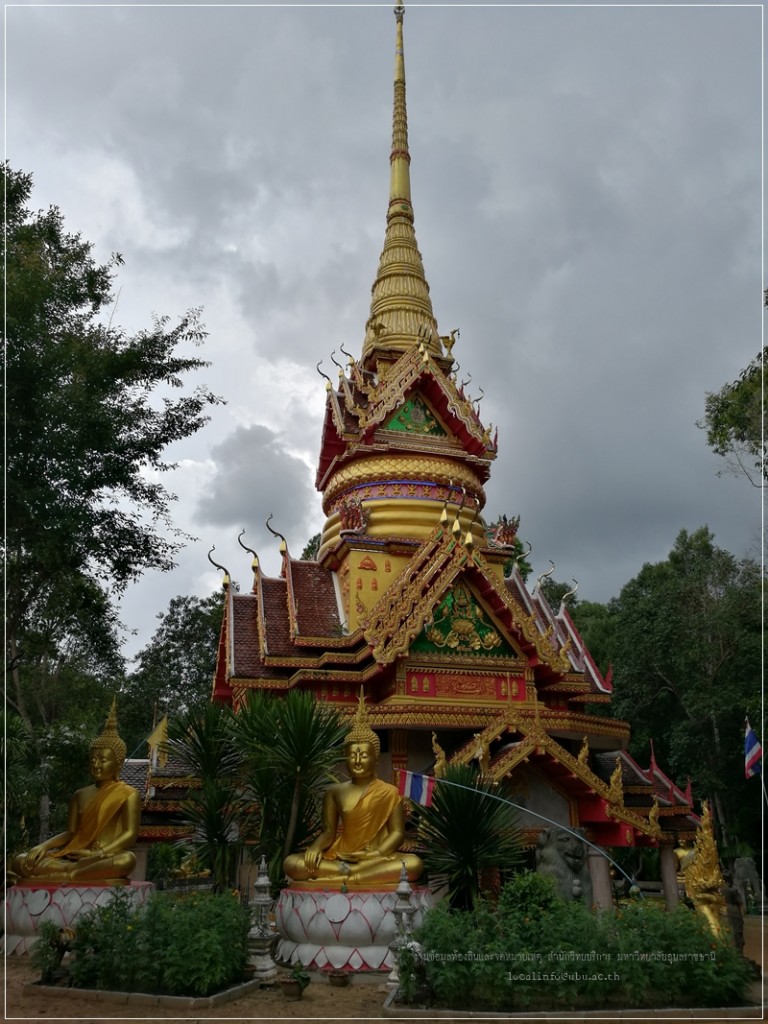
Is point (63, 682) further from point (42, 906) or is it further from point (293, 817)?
point (293, 817)

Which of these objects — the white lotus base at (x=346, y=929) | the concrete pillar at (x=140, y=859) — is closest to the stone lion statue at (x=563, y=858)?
the white lotus base at (x=346, y=929)

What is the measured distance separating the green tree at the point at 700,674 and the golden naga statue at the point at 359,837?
65.3 feet

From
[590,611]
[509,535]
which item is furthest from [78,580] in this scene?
[590,611]

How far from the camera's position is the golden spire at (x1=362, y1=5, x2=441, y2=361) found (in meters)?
22.2

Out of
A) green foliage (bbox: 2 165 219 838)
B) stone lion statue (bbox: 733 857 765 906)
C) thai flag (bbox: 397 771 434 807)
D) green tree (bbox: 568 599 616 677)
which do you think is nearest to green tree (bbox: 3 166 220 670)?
green foliage (bbox: 2 165 219 838)

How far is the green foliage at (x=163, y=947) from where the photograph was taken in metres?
7.24

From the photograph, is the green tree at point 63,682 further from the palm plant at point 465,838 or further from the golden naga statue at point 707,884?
the golden naga statue at point 707,884

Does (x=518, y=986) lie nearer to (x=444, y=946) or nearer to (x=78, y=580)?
(x=444, y=946)

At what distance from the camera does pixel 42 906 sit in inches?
392

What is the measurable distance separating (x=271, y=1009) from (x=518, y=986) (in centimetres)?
215

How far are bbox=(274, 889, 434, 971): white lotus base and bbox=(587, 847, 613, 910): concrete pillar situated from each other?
5.91 metres

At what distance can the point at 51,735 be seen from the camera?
55.3 feet

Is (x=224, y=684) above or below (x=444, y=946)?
above

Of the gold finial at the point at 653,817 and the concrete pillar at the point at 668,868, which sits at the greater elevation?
the gold finial at the point at 653,817
